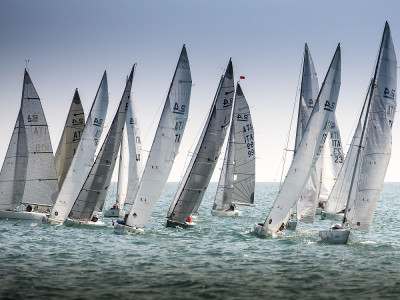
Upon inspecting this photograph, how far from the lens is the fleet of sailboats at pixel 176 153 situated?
3462 centimetres

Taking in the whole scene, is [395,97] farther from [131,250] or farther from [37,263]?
[37,263]

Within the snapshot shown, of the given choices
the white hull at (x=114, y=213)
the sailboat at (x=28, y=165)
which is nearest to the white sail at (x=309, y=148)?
the sailboat at (x=28, y=165)

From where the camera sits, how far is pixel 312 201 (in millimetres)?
42719

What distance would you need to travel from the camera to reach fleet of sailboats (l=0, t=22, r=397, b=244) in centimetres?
3462

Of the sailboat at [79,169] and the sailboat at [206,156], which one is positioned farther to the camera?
the sailboat at [79,169]

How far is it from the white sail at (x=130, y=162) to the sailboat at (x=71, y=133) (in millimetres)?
5189

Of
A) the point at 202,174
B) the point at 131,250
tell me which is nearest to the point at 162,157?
the point at 202,174

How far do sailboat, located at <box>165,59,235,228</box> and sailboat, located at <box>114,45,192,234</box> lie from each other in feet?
6.89

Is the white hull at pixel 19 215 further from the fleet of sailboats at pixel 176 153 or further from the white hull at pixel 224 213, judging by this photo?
the white hull at pixel 224 213

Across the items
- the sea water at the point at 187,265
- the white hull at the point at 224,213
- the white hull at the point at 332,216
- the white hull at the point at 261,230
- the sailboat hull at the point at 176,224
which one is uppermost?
the white hull at the point at 332,216

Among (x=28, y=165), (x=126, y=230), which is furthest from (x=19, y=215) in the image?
(x=126, y=230)

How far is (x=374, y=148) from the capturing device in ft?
109

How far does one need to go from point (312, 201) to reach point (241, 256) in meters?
13.7

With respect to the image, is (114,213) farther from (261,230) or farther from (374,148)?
(374,148)
